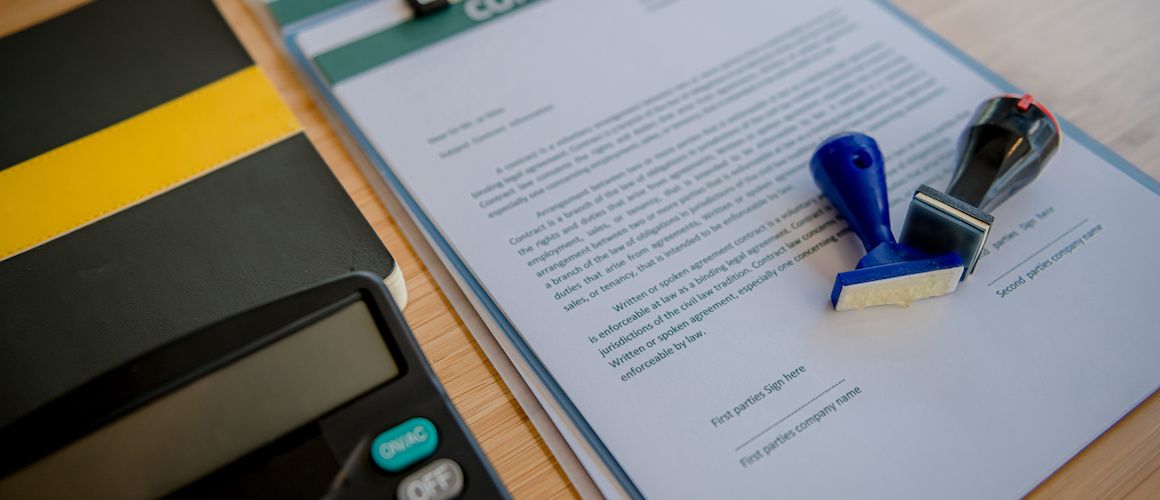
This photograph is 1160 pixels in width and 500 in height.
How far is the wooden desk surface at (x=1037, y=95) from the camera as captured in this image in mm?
375

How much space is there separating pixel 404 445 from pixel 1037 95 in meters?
0.43

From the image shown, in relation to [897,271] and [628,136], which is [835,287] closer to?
[897,271]

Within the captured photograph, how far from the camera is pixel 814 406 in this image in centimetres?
38

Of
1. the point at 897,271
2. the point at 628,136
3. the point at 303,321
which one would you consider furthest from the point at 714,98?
the point at 303,321

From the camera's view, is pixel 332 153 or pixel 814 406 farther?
pixel 332 153

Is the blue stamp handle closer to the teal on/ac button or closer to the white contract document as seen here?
the white contract document

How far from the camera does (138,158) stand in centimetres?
47

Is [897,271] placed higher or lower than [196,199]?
lower

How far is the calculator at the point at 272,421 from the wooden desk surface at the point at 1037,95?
5 cm

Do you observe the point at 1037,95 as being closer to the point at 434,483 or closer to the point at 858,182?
the point at 858,182

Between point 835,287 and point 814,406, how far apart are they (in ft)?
0.20

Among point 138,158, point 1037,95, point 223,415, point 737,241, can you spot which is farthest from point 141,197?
point 1037,95

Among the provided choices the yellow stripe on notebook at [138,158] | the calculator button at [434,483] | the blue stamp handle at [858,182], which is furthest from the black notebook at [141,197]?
the blue stamp handle at [858,182]

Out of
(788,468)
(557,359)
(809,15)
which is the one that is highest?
(809,15)
